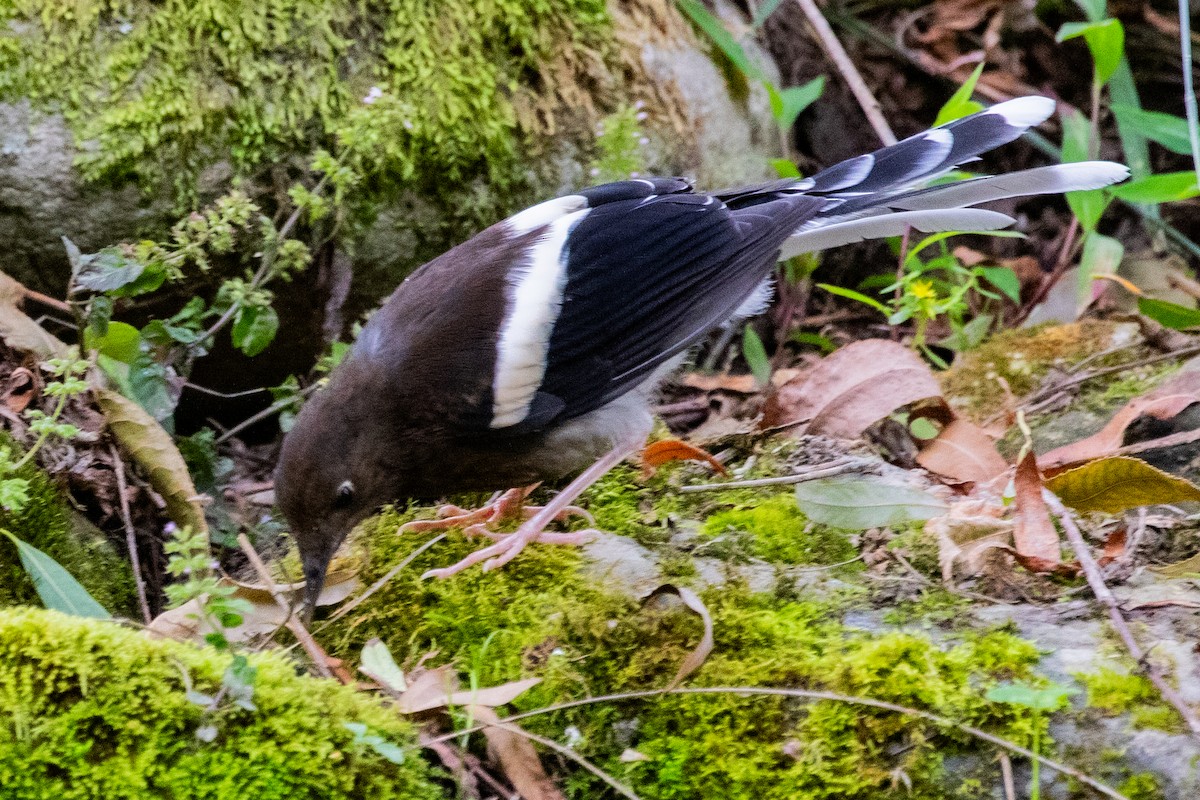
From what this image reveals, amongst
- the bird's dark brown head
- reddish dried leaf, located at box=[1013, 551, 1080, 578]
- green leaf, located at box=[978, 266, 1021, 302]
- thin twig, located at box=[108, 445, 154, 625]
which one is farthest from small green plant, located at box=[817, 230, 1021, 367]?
thin twig, located at box=[108, 445, 154, 625]

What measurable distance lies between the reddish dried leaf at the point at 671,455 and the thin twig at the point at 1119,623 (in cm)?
99

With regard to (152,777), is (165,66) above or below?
above

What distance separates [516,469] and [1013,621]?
1.38m

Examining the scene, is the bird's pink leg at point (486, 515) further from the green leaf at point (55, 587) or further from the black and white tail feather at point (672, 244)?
the green leaf at point (55, 587)

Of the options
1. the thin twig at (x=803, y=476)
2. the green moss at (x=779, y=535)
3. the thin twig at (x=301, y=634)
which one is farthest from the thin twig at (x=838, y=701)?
the thin twig at (x=803, y=476)

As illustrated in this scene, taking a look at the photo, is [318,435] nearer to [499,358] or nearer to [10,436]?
[499,358]

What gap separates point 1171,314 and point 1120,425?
854 mm

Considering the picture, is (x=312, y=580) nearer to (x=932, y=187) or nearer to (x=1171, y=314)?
(x=932, y=187)

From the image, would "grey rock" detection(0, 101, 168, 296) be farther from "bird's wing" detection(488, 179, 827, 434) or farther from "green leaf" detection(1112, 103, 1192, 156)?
"green leaf" detection(1112, 103, 1192, 156)

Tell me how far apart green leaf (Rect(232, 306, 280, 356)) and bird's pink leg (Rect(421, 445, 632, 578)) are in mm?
1093

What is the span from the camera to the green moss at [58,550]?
8.67 feet

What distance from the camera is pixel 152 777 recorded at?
74.5 inches

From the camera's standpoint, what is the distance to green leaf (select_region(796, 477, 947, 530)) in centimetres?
270

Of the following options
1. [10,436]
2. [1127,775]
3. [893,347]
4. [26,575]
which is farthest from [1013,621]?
[10,436]
